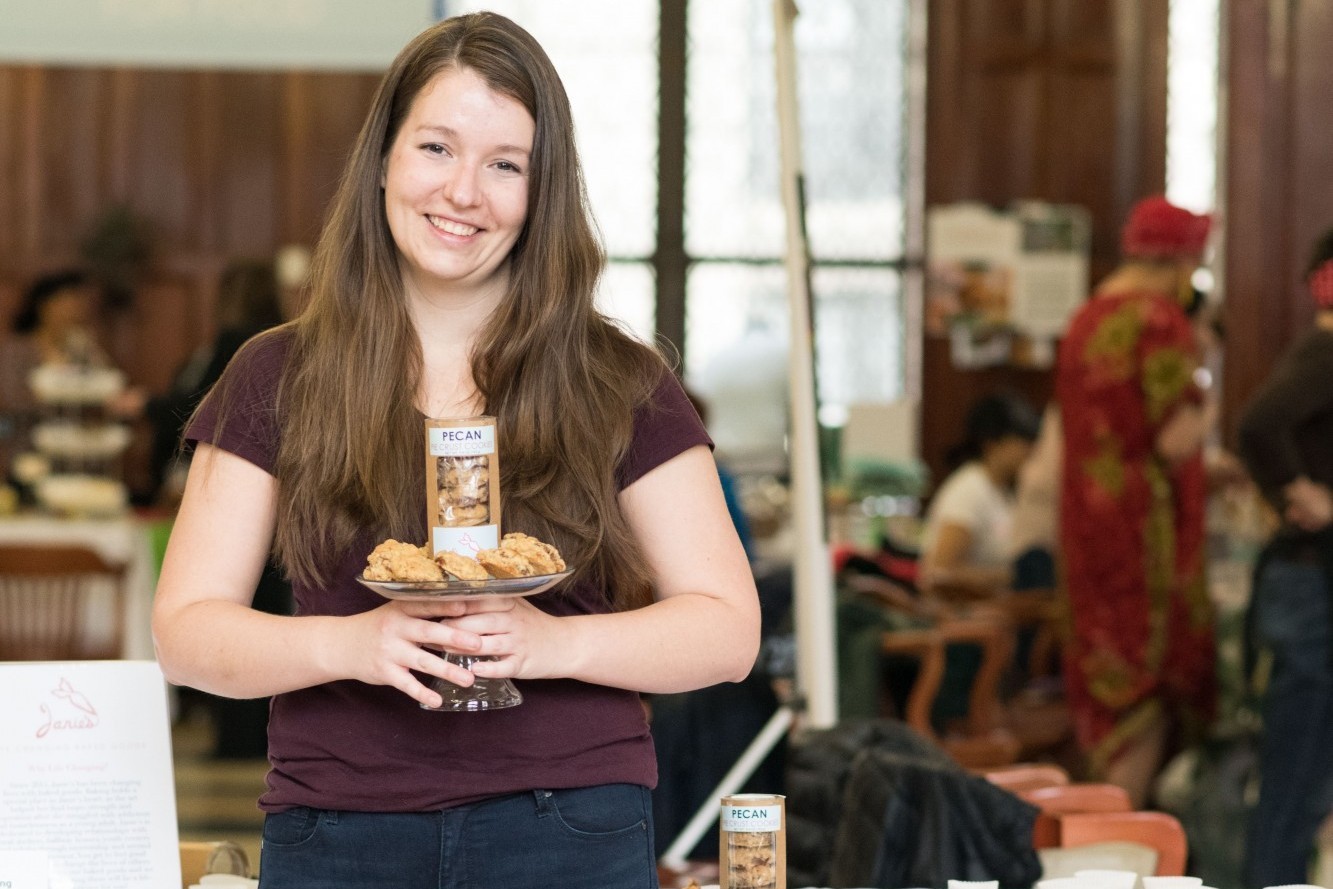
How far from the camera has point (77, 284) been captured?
7570 millimetres

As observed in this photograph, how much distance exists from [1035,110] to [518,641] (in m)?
7.89

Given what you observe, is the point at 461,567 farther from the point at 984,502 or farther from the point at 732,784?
the point at 984,502

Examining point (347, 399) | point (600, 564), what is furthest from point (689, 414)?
point (347, 399)

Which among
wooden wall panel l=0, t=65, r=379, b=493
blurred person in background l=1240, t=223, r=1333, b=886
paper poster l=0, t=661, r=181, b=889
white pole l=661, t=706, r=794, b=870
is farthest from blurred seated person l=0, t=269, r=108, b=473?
paper poster l=0, t=661, r=181, b=889

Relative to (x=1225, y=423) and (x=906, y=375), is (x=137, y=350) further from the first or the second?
(x=1225, y=423)

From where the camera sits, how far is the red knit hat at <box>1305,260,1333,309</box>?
393 centimetres

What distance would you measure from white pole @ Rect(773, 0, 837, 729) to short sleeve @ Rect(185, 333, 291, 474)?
5.61 feet

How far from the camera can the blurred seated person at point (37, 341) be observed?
729cm

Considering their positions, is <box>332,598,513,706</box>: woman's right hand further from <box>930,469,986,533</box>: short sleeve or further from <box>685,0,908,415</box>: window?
<box>685,0,908,415</box>: window

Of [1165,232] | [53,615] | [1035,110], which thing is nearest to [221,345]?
[53,615]

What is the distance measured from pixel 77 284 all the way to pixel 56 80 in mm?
1570

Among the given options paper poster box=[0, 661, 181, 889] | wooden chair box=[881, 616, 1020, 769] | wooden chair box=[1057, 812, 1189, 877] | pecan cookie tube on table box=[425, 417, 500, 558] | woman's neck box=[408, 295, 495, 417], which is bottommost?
wooden chair box=[881, 616, 1020, 769]

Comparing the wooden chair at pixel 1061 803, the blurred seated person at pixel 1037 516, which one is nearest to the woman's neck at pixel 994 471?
the blurred seated person at pixel 1037 516

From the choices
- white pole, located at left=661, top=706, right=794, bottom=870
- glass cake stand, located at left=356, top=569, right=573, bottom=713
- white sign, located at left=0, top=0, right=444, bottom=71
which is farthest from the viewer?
white sign, located at left=0, top=0, right=444, bottom=71
